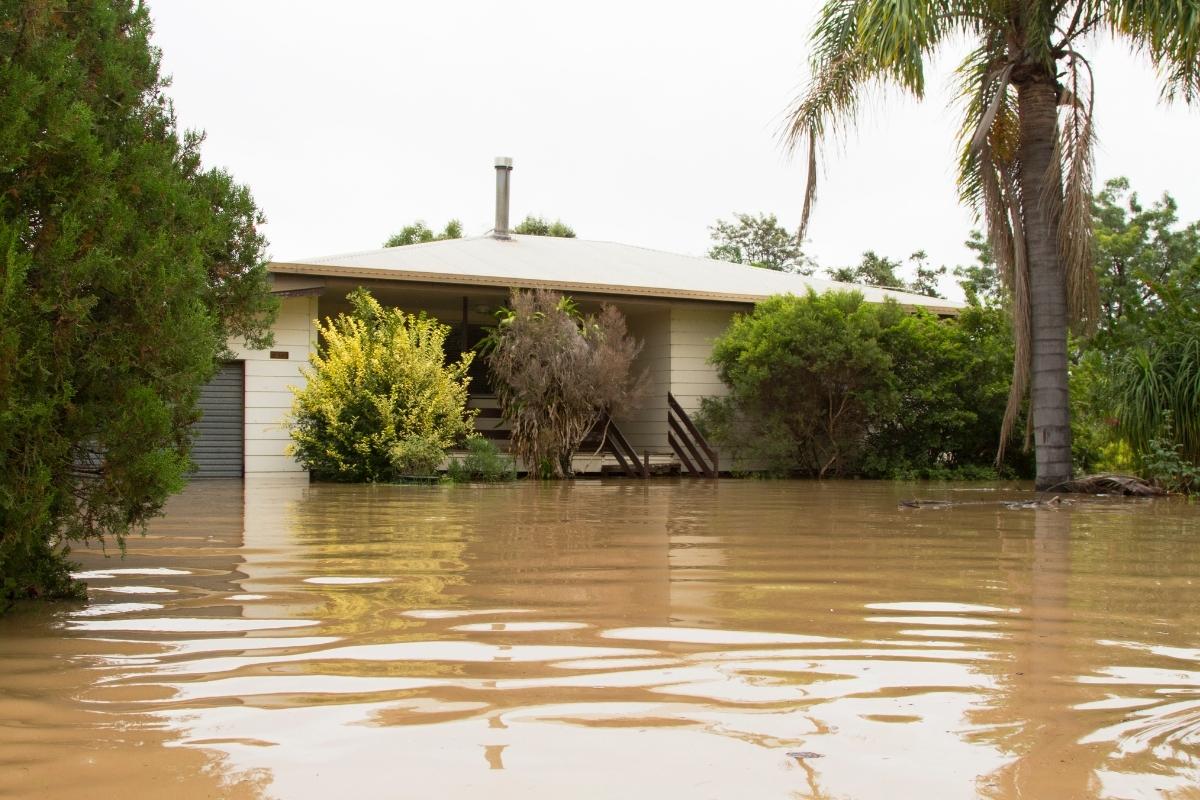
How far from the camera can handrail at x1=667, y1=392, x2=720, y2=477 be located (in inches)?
794

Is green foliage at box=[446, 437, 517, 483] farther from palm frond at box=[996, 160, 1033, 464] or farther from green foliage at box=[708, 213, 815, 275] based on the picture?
green foliage at box=[708, 213, 815, 275]

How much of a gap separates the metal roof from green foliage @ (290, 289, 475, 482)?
133 cm

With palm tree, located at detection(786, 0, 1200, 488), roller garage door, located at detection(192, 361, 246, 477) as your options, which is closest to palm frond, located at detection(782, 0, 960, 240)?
palm tree, located at detection(786, 0, 1200, 488)

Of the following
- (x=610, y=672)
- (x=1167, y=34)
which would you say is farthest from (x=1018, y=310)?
(x=610, y=672)

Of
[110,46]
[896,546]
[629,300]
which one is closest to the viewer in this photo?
[110,46]

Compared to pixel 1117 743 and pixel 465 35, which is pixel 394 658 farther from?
pixel 465 35

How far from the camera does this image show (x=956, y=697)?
3.45 meters

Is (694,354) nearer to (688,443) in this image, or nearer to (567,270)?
(688,443)

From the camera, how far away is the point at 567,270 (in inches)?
835

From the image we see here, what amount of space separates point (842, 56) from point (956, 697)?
37.3ft

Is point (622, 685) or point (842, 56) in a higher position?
point (842, 56)

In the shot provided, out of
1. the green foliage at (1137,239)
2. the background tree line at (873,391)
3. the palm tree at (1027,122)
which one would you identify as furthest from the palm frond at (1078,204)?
the green foliage at (1137,239)

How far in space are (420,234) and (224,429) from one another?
23.7 metres

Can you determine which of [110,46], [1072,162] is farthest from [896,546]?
[1072,162]
